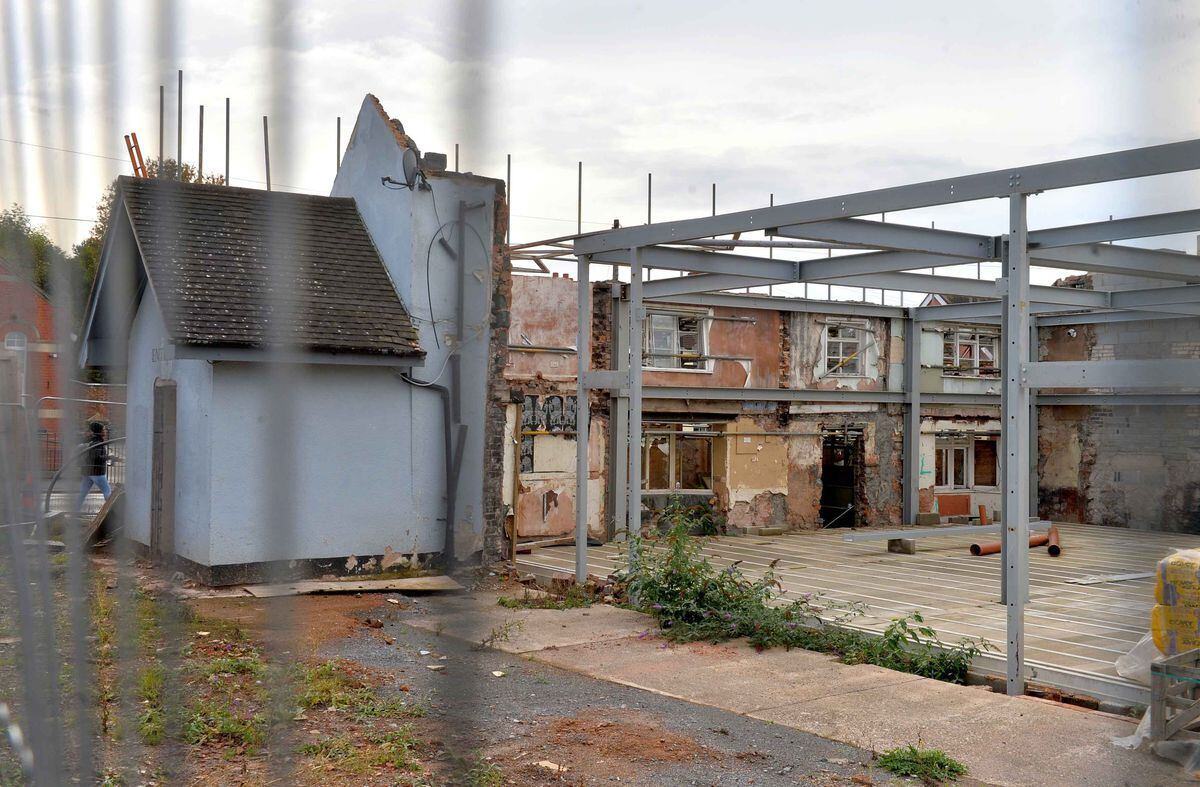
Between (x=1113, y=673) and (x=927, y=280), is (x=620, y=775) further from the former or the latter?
(x=927, y=280)

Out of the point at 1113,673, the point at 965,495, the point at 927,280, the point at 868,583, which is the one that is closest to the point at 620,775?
the point at 1113,673

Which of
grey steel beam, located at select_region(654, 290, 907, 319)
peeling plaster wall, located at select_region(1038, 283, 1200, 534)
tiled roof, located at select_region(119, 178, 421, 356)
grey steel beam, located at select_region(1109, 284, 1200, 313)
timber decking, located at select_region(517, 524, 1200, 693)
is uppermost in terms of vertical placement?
grey steel beam, located at select_region(654, 290, 907, 319)

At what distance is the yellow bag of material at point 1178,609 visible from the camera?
19.1 ft

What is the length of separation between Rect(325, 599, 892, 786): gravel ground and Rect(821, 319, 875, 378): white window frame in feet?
45.5

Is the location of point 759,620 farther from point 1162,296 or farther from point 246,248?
Answer: point 246,248

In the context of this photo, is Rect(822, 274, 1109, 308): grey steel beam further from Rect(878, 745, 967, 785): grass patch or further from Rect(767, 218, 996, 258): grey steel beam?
Rect(878, 745, 967, 785): grass patch

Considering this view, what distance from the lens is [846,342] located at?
21094 millimetres

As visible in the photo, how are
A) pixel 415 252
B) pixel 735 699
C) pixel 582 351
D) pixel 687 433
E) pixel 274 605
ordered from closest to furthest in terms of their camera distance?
pixel 274 605, pixel 735 699, pixel 582 351, pixel 415 252, pixel 687 433

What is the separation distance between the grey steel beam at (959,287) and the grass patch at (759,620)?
3928 millimetres

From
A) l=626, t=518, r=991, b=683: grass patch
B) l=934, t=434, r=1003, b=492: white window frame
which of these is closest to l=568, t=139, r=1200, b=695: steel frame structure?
l=626, t=518, r=991, b=683: grass patch

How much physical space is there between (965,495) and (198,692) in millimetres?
19327

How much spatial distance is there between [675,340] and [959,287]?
20.6ft

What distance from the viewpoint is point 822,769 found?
594cm

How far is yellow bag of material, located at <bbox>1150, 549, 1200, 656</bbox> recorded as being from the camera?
19.1 ft
